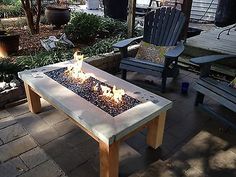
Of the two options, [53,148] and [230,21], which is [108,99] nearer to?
[53,148]

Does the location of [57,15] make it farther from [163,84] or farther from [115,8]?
[163,84]

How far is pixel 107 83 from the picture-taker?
222cm

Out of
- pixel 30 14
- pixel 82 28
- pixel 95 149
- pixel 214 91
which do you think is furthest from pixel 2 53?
pixel 214 91

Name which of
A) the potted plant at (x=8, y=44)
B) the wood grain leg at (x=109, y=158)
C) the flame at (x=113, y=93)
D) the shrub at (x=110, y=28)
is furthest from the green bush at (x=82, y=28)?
the wood grain leg at (x=109, y=158)

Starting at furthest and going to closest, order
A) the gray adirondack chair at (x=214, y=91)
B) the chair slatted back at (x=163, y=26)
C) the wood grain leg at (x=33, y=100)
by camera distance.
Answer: the chair slatted back at (x=163, y=26) → the wood grain leg at (x=33, y=100) → the gray adirondack chair at (x=214, y=91)

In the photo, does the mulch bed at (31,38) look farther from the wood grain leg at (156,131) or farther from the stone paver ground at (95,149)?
the wood grain leg at (156,131)

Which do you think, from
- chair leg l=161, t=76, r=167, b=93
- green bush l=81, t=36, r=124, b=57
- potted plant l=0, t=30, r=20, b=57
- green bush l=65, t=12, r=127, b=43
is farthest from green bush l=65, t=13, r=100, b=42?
chair leg l=161, t=76, r=167, b=93

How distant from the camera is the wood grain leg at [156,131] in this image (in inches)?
78.1

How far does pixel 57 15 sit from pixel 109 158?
12.5 feet

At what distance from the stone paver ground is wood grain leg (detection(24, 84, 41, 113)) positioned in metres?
0.07

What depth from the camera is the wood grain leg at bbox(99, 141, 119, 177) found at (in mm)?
1603

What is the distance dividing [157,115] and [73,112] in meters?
0.65

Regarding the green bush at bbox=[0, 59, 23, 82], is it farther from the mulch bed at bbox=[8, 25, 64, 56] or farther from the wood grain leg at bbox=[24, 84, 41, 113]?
the mulch bed at bbox=[8, 25, 64, 56]

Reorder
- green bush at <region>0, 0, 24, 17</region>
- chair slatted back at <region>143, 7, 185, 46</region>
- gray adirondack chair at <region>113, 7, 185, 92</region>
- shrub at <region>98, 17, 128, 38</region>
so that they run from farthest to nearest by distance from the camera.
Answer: green bush at <region>0, 0, 24, 17</region> → shrub at <region>98, 17, 128, 38</region> → chair slatted back at <region>143, 7, 185, 46</region> → gray adirondack chair at <region>113, 7, 185, 92</region>
